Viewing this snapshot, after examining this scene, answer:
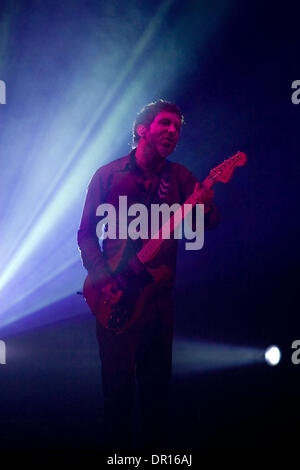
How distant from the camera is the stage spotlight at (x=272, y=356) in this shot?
100 inches

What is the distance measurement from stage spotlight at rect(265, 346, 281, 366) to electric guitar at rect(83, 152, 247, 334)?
3.26 feet

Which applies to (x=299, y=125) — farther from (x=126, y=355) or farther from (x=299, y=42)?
(x=126, y=355)

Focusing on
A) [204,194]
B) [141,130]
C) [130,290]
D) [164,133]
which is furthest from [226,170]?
[130,290]

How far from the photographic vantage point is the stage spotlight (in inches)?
100

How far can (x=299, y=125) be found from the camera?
276cm

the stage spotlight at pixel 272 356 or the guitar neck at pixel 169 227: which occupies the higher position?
the guitar neck at pixel 169 227

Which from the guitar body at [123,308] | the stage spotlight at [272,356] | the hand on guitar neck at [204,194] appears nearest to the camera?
the guitar body at [123,308]

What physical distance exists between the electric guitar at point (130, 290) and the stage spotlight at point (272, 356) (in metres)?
0.99

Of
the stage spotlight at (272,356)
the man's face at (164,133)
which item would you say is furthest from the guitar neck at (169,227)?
the stage spotlight at (272,356)

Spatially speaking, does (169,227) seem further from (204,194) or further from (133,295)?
(133,295)

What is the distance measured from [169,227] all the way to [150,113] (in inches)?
26.9

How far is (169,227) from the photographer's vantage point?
2119mm

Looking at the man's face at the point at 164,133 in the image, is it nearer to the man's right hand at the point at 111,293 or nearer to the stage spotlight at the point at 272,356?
the man's right hand at the point at 111,293

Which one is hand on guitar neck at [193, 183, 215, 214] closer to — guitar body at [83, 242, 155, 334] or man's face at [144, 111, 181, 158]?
man's face at [144, 111, 181, 158]
